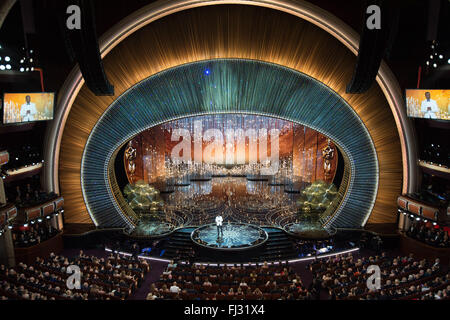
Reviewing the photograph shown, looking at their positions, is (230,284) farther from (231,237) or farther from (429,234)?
(429,234)

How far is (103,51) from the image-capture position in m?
15.9

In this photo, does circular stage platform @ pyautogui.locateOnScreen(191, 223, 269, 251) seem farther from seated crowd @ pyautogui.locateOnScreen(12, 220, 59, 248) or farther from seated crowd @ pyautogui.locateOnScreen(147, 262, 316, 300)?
seated crowd @ pyautogui.locateOnScreen(12, 220, 59, 248)

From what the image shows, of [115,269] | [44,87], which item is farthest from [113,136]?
[115,269]

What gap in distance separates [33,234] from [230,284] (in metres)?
9.19

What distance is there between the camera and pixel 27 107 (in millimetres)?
13992

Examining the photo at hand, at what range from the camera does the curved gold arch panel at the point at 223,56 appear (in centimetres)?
1605

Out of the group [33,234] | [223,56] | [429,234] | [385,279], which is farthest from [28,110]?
[429,234]

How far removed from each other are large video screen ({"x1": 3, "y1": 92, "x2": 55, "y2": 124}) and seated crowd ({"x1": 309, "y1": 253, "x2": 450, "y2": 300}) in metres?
12.4

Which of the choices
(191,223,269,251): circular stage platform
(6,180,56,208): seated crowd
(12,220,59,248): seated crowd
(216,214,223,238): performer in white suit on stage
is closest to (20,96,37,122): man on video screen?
(6,180,56,208): seated crowd

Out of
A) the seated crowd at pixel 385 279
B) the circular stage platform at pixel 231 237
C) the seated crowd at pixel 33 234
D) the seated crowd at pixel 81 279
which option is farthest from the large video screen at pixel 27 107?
the seated crowd at pixel 385 279

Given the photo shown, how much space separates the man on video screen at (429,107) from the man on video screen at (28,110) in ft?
50.1

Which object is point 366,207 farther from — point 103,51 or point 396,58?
point 103,51

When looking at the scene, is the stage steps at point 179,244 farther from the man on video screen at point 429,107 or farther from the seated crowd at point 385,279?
the man on video screen at point 429,107

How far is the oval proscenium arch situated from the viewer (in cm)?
1739
